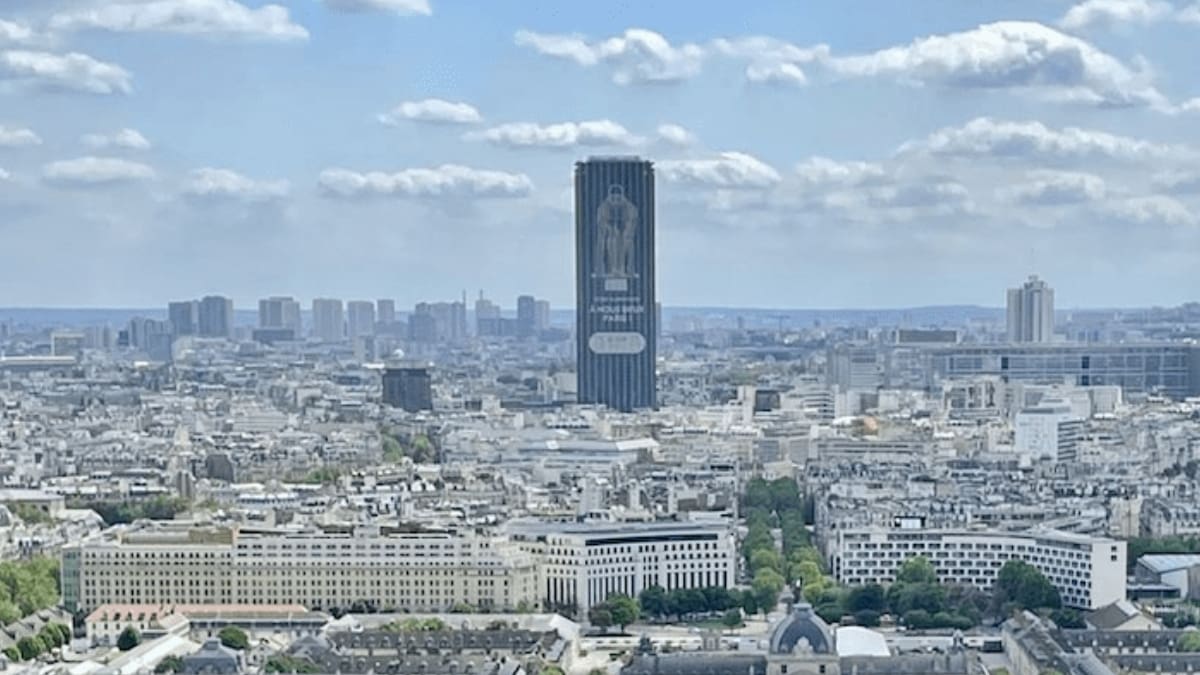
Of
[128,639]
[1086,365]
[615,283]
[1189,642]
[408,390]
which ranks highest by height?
[615,283]

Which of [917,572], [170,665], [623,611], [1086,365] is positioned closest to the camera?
[170,665]

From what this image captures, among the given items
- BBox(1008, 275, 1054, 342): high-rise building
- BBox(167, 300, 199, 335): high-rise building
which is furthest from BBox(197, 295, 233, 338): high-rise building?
BBox(1008, 275, 1054, 342): high-rise building

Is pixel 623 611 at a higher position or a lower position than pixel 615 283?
lower

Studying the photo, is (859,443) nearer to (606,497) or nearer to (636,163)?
Result: (606,497)

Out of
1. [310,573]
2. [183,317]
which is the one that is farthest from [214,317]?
[310,573]

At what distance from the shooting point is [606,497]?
50.5 meters

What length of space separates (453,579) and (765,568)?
15.9ft

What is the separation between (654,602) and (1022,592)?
5.28 meters

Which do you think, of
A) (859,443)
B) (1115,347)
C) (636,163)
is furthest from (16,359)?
(859,443)

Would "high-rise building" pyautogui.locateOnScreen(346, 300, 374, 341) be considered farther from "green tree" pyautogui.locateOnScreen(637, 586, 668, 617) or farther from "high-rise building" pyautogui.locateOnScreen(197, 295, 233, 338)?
"green tree" pyautogui.locateOnScreen(637, 586, 668, 617)

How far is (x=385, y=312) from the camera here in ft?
510

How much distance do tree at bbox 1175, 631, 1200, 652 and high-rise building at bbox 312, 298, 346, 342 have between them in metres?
117

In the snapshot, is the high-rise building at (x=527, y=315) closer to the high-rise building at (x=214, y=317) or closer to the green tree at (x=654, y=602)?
the high-rise building at (x=214, y=317)

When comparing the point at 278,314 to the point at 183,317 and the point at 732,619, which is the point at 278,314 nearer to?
the point at 183,317
